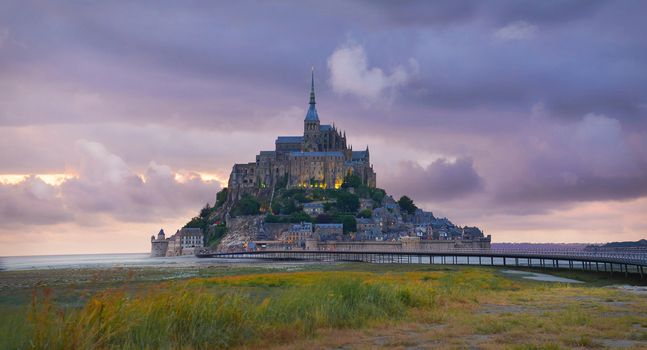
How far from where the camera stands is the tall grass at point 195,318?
1170cm

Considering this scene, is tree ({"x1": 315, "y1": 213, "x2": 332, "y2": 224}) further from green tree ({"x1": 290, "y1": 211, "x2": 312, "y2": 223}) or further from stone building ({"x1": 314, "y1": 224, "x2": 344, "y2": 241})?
stone building ({"x1": 314, "y1": 224, "x2": 344, "y2": 241})

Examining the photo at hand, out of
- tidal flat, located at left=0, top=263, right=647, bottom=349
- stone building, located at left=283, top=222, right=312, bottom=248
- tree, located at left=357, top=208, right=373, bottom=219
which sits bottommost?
tidal flat, located at left=0, top=263, right=647, bottom=349

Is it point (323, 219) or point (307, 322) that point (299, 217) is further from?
point (307, 322)

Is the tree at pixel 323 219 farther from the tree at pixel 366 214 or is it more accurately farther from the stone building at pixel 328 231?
the tree at pixel 366 214

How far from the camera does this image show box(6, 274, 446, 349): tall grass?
38.4ft

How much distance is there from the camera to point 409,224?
7849 inches

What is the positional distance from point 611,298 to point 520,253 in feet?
209

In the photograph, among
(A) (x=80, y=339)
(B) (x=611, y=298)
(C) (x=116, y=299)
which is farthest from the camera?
(B) (x=611, y=298)

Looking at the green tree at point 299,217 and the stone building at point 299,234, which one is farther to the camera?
the green tree at point 299,217

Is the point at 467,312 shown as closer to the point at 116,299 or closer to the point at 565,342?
the point at 565,342

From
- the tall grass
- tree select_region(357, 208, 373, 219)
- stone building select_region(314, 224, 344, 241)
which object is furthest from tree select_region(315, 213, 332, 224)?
the tall grass

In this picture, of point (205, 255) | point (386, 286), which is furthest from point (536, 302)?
point (205, 255)

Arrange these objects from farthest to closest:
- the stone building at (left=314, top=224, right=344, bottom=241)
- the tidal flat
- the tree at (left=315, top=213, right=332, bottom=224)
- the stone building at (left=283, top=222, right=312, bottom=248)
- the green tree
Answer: the green tree
the tree at (left=315, top=213, right=332, bottom=224)
the stone building at (left=283, top=222, right=312, bottom=248)
the stone building at (left=314, top=224, right=344, bottom=241)
the tidal flat

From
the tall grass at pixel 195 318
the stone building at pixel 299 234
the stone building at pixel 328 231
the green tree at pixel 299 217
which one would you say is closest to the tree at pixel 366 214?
the stone building at pixel 328 231
